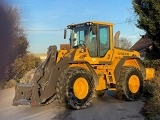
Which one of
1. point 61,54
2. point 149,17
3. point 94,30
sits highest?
point 149,17

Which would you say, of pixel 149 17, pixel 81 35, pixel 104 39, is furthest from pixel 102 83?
pixel 149 17

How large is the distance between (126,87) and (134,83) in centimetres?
69

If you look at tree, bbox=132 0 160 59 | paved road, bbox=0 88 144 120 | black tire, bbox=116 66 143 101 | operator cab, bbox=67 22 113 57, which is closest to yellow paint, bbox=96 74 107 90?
black tire, bbox=116 66 143 101

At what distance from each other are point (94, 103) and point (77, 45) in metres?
2.12

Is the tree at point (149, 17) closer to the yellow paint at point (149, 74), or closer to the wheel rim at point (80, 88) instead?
the yellow paint at point (149, 74)

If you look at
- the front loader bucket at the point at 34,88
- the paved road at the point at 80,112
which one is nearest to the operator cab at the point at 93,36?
the front loader bucket at the point at 34,88

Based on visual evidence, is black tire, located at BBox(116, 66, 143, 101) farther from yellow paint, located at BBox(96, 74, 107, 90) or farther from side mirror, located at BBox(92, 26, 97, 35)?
side mirror, located at BBox(92, 26, 97, 35)

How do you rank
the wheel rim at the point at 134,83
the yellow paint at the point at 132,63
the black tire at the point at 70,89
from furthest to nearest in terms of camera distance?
the yellow paint at the point at 132,63, the wheel rim at the point at 134,83, the black tire at the point at 70,89

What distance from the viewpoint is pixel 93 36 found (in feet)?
33.9

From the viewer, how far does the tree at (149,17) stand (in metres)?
16.2

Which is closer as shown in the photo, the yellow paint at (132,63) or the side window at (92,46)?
the side window at (92,46)

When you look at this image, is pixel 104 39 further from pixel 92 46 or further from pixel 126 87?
pixel 126 87

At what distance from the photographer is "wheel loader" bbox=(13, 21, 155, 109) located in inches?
344

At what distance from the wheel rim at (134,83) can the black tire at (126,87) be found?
0.19ft
